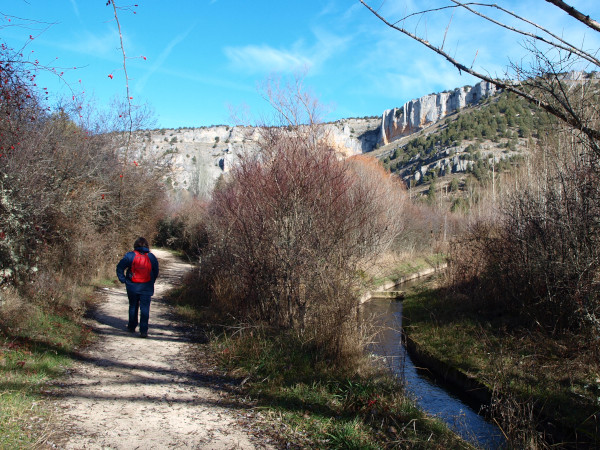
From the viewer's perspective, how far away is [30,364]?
5.78 meters

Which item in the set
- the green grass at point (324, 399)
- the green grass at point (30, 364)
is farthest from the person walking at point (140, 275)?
the green grass at point (324, 399)

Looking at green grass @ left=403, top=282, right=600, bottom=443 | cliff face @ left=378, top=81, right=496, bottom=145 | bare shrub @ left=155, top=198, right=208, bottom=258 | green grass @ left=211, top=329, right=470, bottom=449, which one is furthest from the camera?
cliff face @ left=378, top=81, right=496, bottom=145

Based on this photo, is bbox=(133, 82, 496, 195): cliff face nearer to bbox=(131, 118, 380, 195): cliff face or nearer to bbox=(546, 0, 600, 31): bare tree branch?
bbox=(131, 118, 380, 195): cliff face

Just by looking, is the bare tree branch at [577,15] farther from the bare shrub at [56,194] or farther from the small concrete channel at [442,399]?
the bare shrub at [56,194]

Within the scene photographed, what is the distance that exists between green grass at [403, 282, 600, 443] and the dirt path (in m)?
3.83

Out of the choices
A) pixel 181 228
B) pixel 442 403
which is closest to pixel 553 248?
pixel 442 403

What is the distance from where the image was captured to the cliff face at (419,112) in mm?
101938

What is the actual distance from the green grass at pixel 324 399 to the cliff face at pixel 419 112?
103 m

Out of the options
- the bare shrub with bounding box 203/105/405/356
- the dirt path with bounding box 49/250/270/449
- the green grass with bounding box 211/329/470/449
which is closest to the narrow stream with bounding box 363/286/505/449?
the green grass with bounding box 211/329/470/449

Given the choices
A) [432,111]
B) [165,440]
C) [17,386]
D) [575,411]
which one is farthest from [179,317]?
[432,111]

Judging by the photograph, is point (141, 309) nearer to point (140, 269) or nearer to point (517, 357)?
point (140, 269)

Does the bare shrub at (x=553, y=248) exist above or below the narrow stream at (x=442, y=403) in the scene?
above

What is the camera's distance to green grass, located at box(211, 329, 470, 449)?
4895 mm

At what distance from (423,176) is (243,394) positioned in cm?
6307
